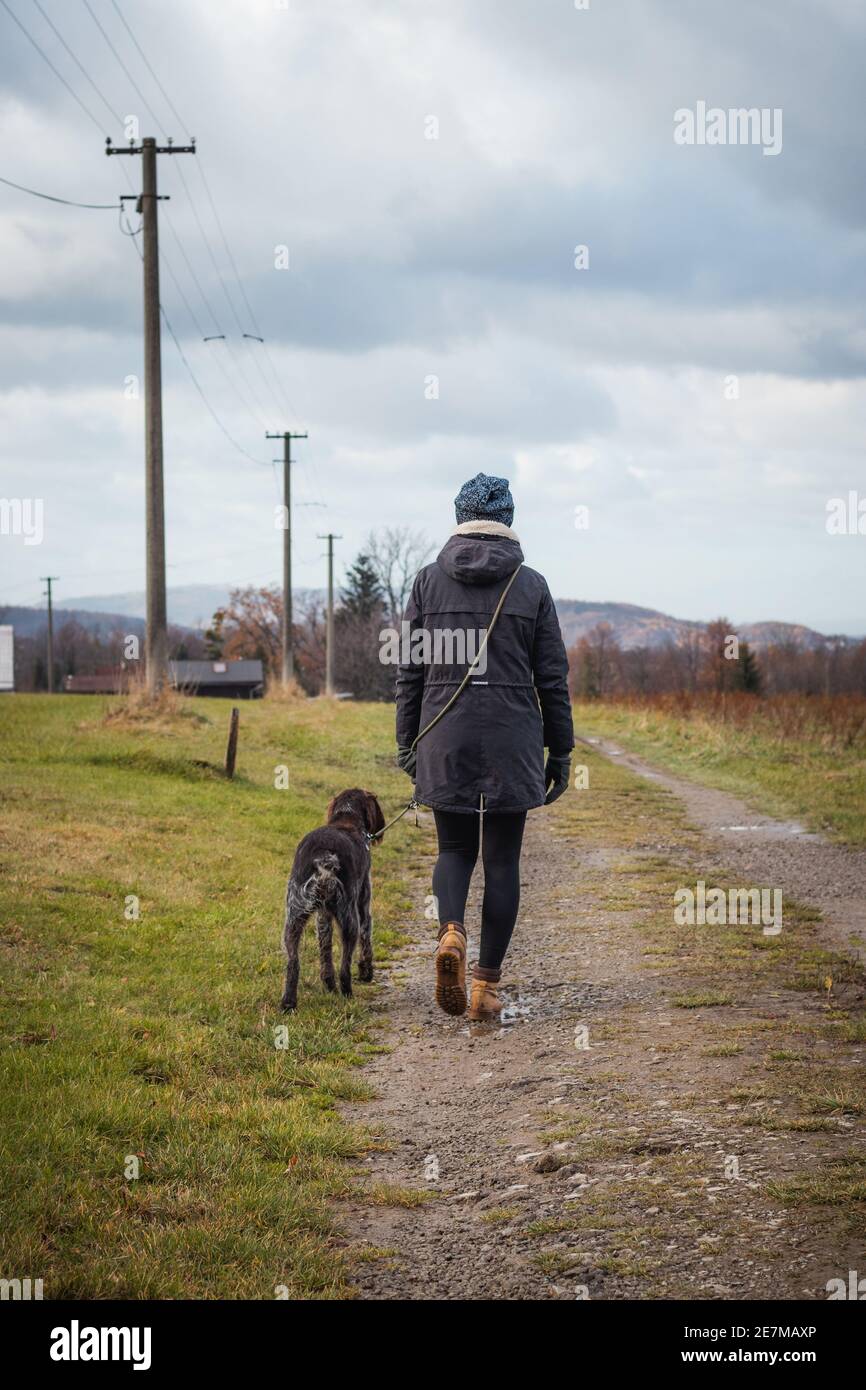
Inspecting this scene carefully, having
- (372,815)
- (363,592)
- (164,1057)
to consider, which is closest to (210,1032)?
(164,1057)

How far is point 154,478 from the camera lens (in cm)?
2047

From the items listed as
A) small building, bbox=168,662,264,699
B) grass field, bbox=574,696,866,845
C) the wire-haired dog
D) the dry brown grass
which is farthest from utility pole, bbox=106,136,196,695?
small building, bbox=168,662,264,699

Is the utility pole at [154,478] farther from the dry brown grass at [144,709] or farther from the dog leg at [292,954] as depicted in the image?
the dog leg at [292,954]

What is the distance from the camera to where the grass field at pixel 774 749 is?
1545cm

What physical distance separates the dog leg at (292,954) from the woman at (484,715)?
0.84 meters

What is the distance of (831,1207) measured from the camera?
356 cm

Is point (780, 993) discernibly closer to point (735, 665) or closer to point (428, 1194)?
point (428, 1194)

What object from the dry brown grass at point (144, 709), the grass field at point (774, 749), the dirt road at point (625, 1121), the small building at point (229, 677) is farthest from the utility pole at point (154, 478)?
the small building at point (229, 677)

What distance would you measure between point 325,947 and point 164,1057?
134cm

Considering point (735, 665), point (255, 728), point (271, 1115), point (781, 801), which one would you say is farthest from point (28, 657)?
point (271, 1115)

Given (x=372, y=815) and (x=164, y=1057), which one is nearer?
(x=164, y=1057)

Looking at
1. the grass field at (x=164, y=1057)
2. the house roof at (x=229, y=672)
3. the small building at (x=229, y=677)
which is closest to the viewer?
the grass field at (x=164, y=1057)

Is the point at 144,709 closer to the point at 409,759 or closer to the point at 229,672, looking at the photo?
the point at 409,759
